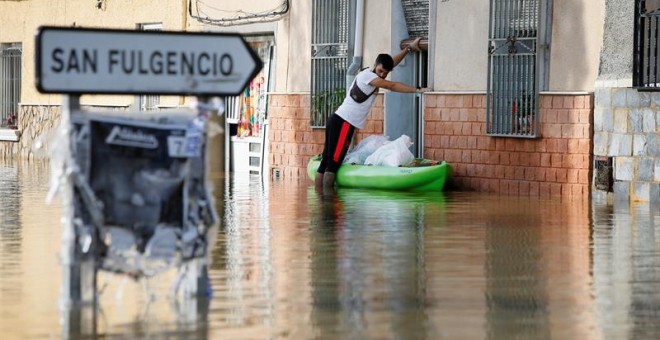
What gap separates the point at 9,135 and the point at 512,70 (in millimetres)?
18692

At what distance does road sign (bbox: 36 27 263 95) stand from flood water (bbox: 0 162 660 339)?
3.90 feet

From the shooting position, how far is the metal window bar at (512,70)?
2102 cm

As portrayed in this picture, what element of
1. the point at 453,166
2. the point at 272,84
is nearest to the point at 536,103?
the point at 453,166

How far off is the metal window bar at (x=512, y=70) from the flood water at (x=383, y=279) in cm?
366

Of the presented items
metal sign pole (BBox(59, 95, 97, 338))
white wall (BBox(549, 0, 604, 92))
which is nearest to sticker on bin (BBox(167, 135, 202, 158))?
metal sign pole (BBox(59, 95, 97, 338))

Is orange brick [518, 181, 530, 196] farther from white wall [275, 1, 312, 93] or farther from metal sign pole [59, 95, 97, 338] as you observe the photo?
metal sign pole [59, 95, 97, 338]

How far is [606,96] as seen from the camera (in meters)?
19.8

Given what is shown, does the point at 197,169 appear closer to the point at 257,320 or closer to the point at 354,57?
the point at 257,320

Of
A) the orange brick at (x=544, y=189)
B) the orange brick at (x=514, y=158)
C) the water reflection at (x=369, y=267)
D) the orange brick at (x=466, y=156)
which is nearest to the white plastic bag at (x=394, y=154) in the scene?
the orange brick at (x=466, y=156)

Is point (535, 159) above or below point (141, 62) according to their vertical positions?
below

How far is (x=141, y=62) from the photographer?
8.97 metres

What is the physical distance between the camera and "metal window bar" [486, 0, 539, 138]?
21.0 metres

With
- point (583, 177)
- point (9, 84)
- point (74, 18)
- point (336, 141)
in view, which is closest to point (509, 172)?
point (583, 177)

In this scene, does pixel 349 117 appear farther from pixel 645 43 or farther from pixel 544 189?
pixel 645 43
